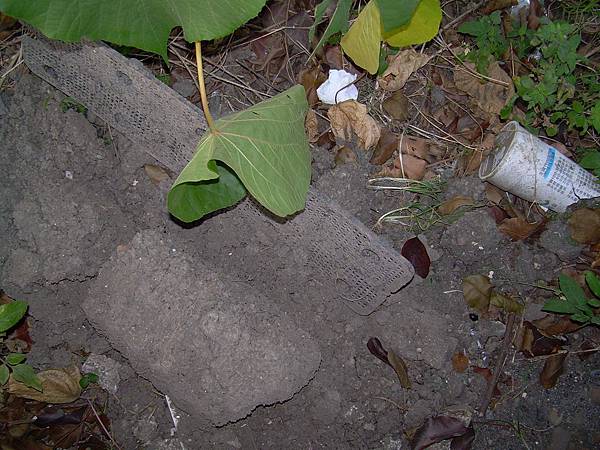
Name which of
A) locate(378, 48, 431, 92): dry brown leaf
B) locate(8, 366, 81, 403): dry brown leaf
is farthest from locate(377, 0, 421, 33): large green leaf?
locate(8, 366, 81, 403): dry brown leaf

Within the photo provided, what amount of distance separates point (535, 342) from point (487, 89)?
87 centimetres

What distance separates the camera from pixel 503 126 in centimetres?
199

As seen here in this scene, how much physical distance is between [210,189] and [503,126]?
3.53ft

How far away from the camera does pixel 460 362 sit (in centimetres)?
184

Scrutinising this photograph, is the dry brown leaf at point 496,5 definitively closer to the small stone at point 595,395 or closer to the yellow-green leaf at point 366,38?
the yellow-green leaf at point 366,38

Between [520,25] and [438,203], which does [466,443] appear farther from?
[520,25]

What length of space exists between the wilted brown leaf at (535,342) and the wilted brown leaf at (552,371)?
1.0 inches

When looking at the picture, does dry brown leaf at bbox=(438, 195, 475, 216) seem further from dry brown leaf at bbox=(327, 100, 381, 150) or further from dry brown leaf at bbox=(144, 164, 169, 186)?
dry brown leaf at bbox=(144, 164, 169, 186)

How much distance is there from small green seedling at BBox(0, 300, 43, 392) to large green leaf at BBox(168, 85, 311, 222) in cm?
57

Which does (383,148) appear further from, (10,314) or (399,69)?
(10,314)

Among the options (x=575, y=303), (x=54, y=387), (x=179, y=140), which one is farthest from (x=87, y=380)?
(x=575, y=303)

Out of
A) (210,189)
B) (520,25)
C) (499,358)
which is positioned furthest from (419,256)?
(520,25)

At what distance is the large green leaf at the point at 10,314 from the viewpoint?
1.62 meters

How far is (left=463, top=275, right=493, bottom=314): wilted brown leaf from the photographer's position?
1.86m
